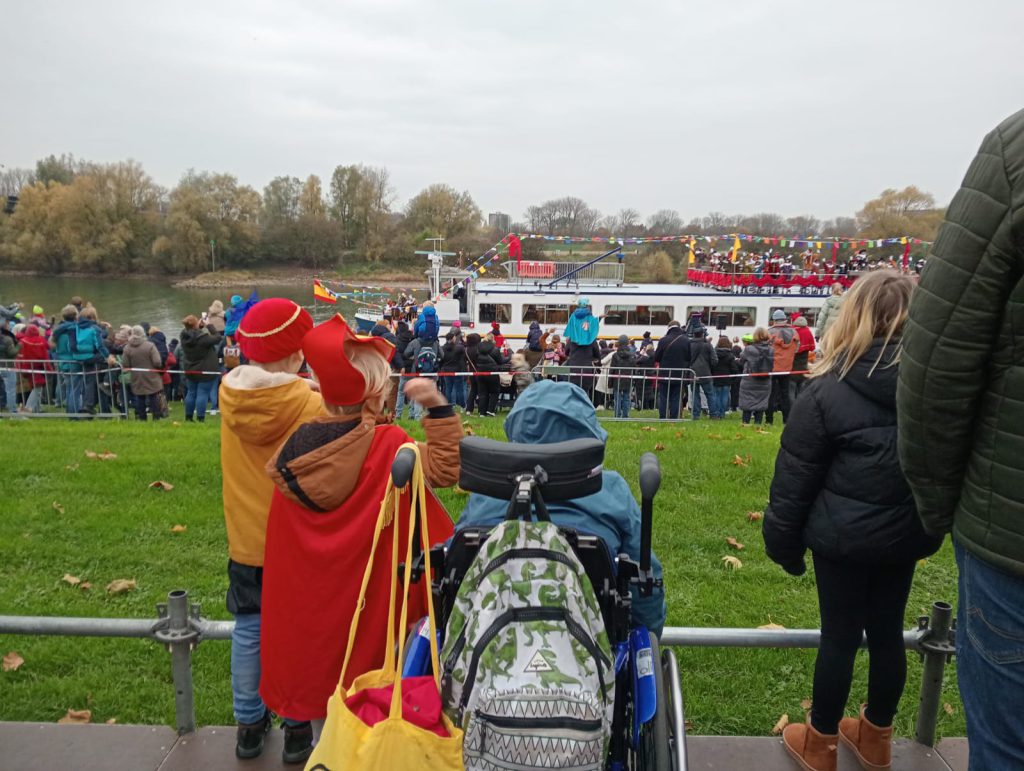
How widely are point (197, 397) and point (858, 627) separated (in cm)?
1081

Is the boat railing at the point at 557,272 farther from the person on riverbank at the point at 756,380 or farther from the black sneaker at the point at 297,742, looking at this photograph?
the black sneaker at the point at 297,742

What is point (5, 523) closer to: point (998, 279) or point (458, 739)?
point (458, 739)

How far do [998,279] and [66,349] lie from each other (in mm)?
13774

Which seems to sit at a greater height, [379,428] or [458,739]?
[379,428]

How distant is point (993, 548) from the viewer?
1.50m

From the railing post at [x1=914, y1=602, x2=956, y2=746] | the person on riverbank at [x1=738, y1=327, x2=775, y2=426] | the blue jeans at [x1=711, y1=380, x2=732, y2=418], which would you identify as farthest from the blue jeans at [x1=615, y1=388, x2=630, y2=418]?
the railing post at [x1=914, y1=602, x2=956, y2=746]

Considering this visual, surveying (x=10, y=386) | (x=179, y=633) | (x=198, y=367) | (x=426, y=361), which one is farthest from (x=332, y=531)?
(x=10, y=386)

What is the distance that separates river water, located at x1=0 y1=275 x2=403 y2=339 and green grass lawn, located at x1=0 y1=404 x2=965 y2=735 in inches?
1043

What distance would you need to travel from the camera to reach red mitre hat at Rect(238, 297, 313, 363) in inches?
119

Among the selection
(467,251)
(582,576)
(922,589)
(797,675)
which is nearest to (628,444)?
(922,589)

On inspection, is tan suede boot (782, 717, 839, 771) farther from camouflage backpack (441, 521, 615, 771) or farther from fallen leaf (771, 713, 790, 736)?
camouflage backpack (441, 521, 615, 771)

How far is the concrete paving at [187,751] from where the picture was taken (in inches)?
116

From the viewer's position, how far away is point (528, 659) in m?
1.73

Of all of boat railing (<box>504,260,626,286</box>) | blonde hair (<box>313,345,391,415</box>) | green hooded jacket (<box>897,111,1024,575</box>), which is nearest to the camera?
green hooded jacket (<box>897,111,1024,575</box>)
